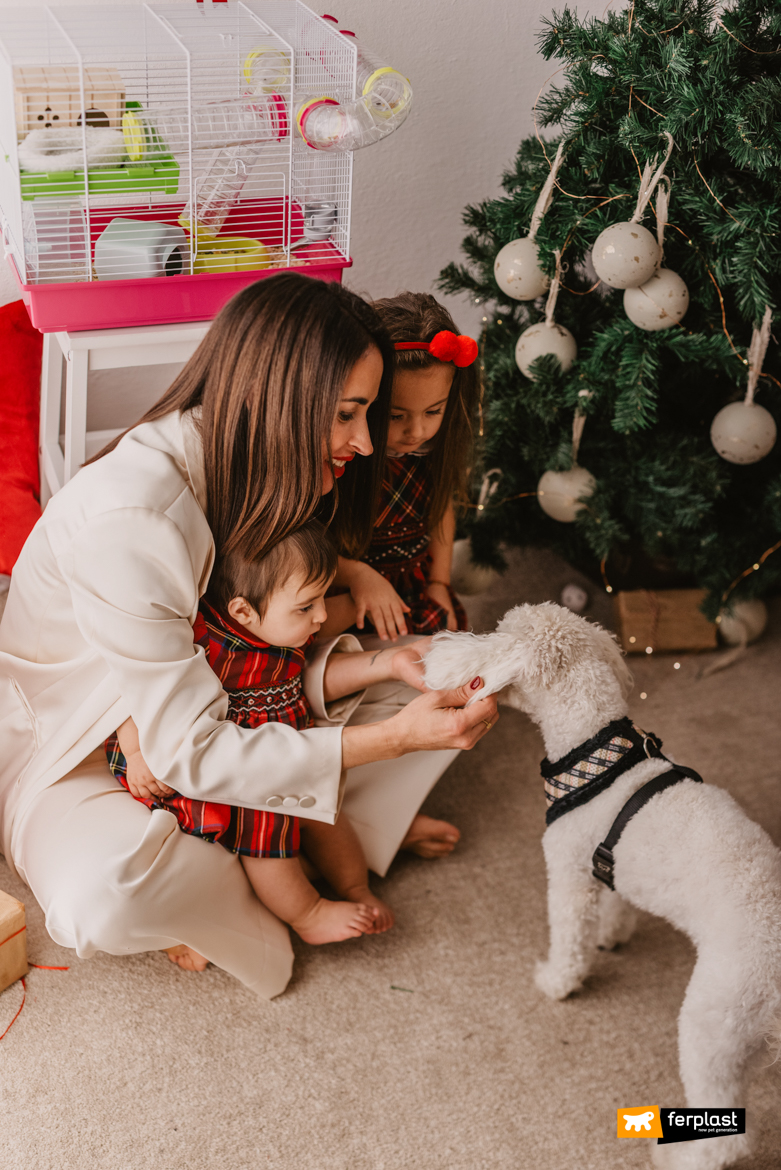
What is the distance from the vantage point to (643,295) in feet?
5.14

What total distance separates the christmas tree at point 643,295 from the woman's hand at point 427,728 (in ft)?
2.31

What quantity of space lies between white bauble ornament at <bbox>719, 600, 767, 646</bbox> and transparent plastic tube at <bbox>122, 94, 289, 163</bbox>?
1.40m

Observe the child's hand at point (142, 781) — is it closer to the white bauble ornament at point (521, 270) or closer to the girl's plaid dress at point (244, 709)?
the girl's plaid dress at point (244, 709)

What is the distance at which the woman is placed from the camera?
3.77ft

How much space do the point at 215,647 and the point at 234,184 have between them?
0.75 meters

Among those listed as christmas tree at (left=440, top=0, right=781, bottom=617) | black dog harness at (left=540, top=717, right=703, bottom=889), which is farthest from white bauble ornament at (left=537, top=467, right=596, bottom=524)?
black dog harness at (left=540, top=717, right=703, bottom=889)

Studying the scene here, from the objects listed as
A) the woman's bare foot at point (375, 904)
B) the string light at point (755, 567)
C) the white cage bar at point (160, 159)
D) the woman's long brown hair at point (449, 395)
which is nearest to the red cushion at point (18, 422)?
the white cage bar at point (160, 159)

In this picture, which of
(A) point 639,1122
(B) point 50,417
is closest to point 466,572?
(B) point 50,417

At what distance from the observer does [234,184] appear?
1494mm

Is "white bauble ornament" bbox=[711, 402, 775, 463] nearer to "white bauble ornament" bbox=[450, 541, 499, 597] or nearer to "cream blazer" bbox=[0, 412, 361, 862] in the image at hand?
"white bauble ornament" bbox=[450, 541, 499, 597]

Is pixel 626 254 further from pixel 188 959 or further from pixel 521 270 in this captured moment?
pixel 188 959

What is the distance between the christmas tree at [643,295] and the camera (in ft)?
4.71

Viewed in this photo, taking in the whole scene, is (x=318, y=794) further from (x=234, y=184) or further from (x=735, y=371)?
(x=735, y=371)

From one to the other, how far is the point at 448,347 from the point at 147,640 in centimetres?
60
